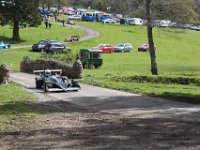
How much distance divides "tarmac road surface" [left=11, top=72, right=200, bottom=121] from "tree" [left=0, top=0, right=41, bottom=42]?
47.7 meters

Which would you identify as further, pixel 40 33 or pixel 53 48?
pixel 40 33

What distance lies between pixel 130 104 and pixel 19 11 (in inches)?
2126

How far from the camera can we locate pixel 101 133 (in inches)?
451

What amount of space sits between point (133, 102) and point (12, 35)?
2354 inches

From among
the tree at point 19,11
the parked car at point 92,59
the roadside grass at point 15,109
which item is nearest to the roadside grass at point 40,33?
the tree at point 19,11

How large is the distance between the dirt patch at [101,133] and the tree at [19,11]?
5605 cm

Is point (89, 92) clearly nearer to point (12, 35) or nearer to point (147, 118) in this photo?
point (147, 118)

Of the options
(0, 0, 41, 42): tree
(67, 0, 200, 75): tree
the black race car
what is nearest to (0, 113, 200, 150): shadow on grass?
(67, 0, 200, 75): tree

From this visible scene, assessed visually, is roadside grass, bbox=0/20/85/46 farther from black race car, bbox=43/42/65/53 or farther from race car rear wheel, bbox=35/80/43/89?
race car rear wheel, bbox=35/80/43/89

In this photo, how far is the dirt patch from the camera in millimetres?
10016

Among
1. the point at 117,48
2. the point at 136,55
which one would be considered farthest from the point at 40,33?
the point at 136,55

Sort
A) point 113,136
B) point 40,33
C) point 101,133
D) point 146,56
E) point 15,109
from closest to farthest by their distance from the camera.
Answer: point 113,136, point 101,133, point 15,109, point 146,56, point 40,33

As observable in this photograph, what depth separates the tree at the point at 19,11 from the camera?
225ft

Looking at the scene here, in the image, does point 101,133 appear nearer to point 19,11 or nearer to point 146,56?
point 146,56
